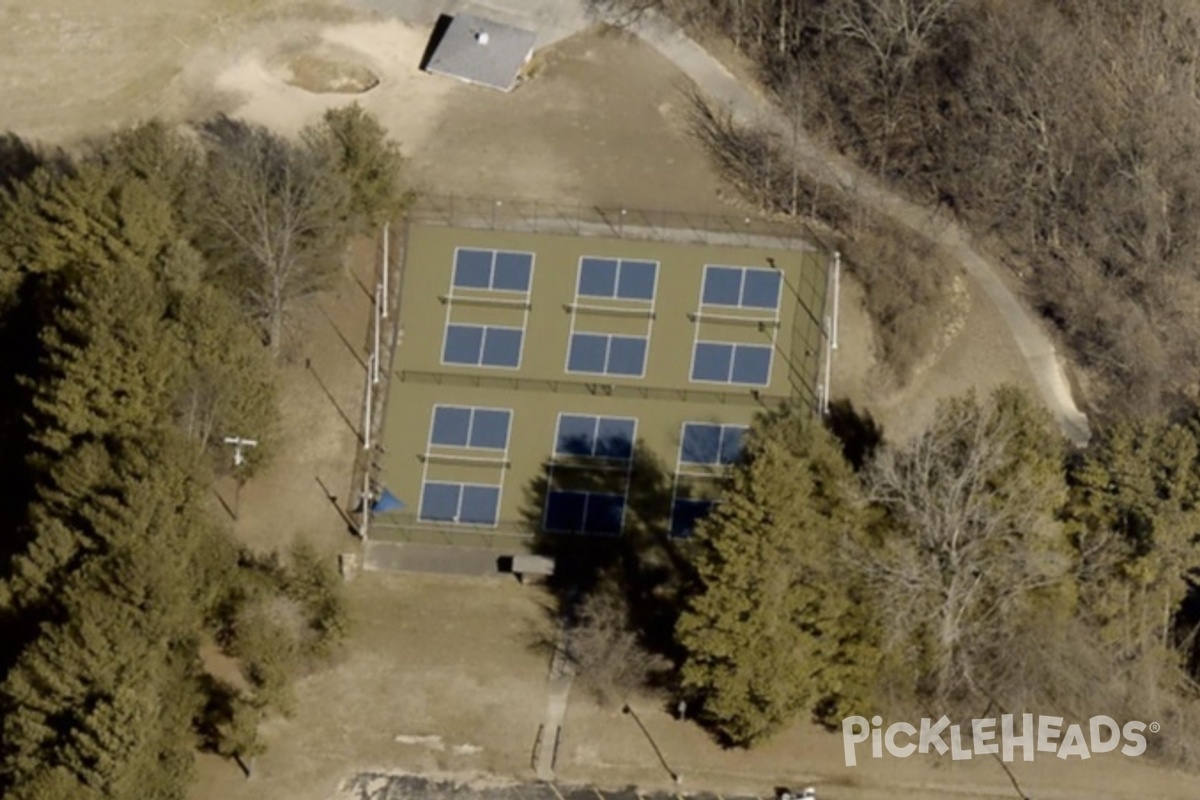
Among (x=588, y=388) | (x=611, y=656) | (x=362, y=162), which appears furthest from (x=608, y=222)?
(x=611, y=656)

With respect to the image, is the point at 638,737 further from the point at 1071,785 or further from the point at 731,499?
the point at 1071,785

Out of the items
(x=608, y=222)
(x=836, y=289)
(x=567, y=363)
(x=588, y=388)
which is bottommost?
(x=588, y=388)

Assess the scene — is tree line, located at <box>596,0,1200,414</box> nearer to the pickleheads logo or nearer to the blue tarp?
the pickleheads logo

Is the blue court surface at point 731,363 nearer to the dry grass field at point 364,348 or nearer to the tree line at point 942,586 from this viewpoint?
the dry grass field at point 364,348

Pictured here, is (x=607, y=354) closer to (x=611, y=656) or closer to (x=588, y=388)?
(x=588, y=388)

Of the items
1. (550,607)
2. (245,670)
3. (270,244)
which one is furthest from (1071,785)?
(270,244)

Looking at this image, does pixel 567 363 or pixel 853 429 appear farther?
pixel 567 363

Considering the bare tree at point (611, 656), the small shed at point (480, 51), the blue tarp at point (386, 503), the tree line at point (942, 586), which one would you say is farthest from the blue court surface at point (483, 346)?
the small shed at point (480, 51)

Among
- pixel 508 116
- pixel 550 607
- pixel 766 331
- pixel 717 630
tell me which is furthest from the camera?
pixel 508 116
